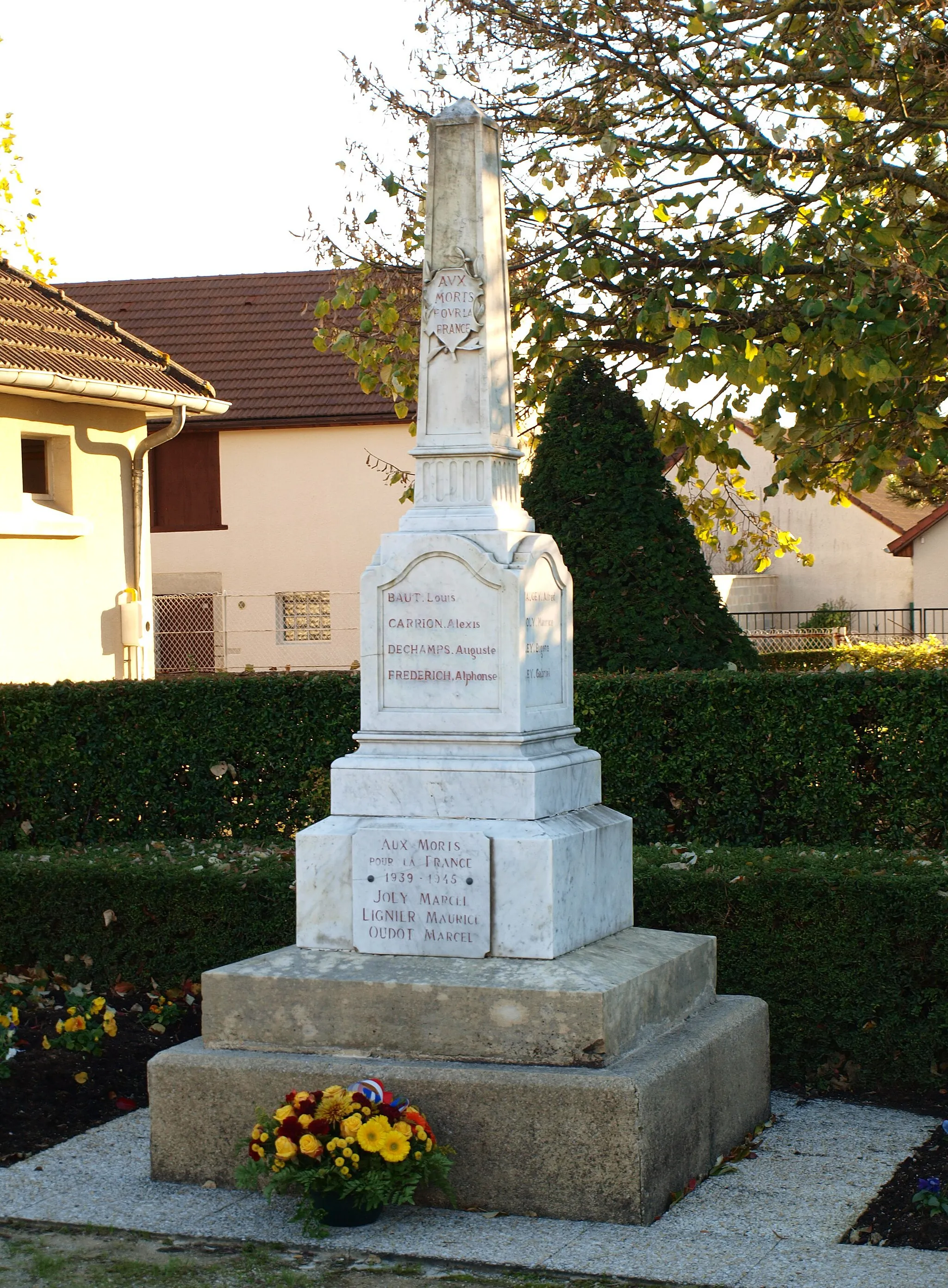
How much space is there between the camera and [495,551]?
5875mm

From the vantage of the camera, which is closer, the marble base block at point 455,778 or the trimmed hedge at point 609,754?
the marble base block at point 455,778

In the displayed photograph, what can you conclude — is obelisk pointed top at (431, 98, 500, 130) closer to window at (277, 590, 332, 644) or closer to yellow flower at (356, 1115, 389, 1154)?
yellow flower at (356, 1115, 389, 1154)

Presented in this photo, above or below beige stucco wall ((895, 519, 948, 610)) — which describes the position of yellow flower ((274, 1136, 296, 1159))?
below

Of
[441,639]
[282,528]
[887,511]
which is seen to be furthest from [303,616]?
[887,511]

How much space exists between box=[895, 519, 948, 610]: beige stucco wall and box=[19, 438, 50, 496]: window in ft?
89.0

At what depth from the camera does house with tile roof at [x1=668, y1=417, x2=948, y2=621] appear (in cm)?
4209

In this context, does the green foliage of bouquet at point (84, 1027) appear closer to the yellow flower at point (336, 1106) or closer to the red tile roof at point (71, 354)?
the yellow flower at point (336, 1106)

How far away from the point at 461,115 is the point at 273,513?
21.3m

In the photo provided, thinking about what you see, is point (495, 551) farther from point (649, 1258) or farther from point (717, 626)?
point (717, 626)

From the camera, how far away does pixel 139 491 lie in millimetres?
16406

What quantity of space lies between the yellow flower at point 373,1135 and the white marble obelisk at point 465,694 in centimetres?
92

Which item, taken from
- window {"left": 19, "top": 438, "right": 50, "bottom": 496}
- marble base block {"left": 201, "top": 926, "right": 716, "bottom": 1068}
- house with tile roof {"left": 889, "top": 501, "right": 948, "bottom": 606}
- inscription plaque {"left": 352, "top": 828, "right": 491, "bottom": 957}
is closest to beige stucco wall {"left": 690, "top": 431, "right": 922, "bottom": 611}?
house with tile roof {"left": 889, "top": 501, "right": 948, "bottom": 606}

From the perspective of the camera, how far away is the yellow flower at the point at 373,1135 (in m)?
4.84

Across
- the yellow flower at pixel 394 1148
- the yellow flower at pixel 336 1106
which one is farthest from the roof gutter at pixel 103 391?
the yellow flower at pixel 394 1148
